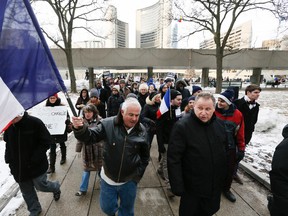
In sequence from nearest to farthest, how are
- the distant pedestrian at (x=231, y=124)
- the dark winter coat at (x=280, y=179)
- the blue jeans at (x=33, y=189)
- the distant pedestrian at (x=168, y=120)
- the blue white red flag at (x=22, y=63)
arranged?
the blue white red flag at (x=22, y=63), the dark winter coat at (x=280, y=179), the blue jeans at (x=33, y=189), the distant pedestrian at (x=231, y=124), the distant pedestrian at (x=168, y=120)

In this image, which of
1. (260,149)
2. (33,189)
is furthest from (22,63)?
(260,149)

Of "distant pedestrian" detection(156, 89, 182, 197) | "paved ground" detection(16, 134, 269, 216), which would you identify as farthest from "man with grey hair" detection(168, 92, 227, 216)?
"distant pedestrian" detection(156, 89, 182, 197)

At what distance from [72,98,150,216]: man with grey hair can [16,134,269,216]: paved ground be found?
2.82ft

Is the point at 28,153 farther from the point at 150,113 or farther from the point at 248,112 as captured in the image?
the point at 248,112

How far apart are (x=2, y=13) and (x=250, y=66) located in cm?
3043

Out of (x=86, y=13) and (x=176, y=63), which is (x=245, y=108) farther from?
(x=176, y=63)

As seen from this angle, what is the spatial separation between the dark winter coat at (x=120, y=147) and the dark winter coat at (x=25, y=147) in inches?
41.5

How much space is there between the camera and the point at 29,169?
103 inches

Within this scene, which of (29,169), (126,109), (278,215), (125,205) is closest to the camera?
(278,215)

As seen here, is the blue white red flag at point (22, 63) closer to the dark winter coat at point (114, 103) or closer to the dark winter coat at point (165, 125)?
the dark winter coat at point (165, 125)

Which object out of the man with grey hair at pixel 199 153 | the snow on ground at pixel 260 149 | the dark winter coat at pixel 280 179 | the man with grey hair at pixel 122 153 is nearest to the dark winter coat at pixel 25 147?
the snow on ground at pixel 260 149

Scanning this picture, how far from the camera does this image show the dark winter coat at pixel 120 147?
217 centimetres

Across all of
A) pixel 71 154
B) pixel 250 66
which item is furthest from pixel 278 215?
pixel 250 66

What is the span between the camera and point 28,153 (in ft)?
8.46
